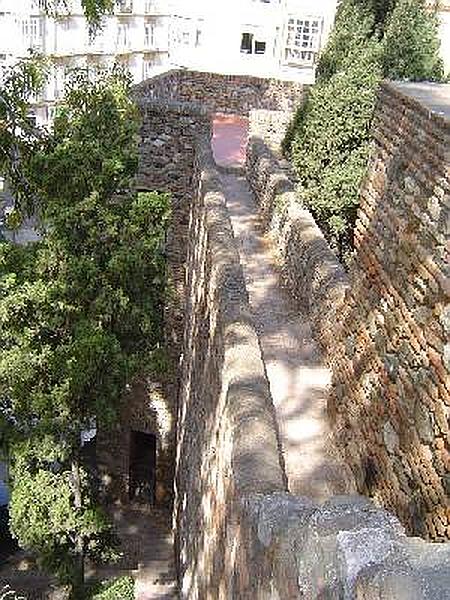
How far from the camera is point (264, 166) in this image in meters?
11.7

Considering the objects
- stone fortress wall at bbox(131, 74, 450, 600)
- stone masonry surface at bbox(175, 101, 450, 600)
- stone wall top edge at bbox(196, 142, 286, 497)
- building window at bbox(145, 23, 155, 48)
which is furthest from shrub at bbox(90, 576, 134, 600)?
building window at bbox(145, 23, 155, 48)

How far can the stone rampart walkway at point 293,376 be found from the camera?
206 inches

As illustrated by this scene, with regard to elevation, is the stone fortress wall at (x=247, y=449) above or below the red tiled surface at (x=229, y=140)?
above

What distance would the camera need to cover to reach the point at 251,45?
25359 millimetres

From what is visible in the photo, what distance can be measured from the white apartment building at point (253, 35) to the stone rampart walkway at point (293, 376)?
14.9m

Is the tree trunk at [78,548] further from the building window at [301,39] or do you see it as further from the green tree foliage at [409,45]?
the building window at [301,39]

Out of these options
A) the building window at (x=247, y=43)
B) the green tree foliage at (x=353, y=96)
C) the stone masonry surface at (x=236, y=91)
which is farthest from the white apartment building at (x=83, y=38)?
the green tree foliage at (x=353, y=96)

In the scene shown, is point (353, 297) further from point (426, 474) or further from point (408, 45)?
point (408, 45)

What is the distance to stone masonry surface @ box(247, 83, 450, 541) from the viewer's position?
359 centimetres

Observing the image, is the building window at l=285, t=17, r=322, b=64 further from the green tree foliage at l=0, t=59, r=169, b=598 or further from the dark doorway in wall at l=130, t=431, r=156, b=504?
the green tree foliage at l=0, t=59, r=169, b=598

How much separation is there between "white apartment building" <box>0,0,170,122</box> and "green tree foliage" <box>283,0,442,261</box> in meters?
12.4

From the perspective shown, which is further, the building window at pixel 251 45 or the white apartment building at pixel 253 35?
the building window at pixel 251 45

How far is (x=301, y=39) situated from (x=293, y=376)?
791 inches

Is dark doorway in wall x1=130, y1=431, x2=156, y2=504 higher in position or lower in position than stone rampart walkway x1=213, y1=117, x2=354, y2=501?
lower
